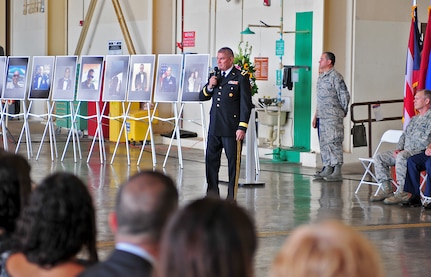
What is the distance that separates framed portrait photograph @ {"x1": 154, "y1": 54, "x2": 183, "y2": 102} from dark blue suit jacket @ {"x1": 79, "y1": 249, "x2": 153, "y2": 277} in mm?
10703

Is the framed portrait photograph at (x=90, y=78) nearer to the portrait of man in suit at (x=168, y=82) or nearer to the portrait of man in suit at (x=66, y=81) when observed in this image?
the portrait of man in suit at (x=66, y=81)

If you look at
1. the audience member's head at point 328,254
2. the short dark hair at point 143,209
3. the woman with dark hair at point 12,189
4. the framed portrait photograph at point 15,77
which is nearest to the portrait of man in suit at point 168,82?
the framed portrait photograph at point 15,77

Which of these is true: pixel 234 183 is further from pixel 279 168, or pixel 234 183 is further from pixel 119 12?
pixel 119 12

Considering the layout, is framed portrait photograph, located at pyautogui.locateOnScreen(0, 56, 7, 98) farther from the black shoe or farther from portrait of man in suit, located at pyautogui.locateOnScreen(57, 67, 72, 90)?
the black shoe

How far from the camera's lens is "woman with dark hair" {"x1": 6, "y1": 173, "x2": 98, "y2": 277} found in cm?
275

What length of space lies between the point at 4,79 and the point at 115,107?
2647mm

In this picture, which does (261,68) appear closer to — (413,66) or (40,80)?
(40,80)

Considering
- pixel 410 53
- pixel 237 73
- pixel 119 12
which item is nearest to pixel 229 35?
pixel 119 12

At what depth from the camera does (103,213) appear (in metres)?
8.65

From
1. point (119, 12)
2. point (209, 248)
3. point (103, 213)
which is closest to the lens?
point (209, 248)

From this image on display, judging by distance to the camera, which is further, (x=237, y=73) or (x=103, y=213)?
(x=237, y=73)

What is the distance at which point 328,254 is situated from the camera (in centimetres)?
168

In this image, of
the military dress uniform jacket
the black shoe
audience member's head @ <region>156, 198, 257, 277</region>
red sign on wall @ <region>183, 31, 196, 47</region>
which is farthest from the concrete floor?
audience member's head @ <region>156, 198, 257, 277</region>

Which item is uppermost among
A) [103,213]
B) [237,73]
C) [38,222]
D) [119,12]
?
[119,12]
